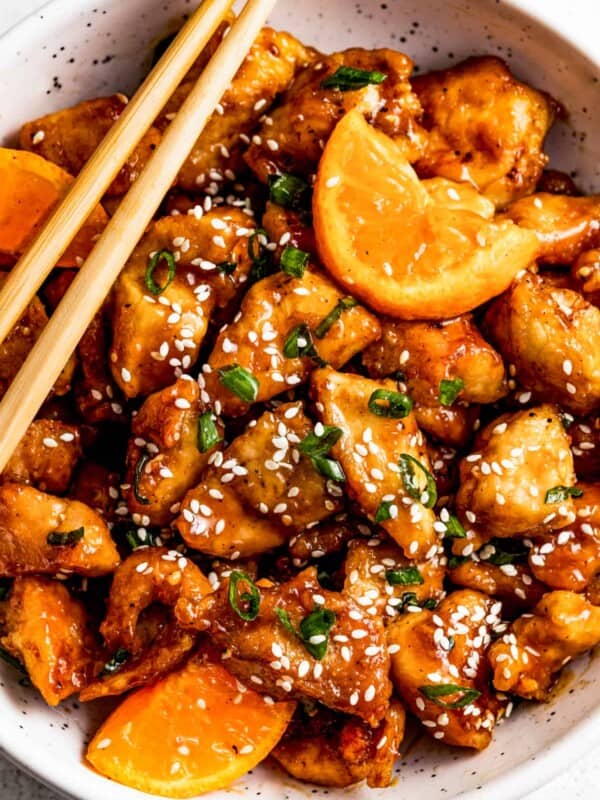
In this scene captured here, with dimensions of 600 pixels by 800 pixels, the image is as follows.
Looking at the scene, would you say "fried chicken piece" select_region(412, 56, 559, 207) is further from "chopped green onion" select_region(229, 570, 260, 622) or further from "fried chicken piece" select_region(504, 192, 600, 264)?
"chopped green onion" select_region(229, 570, 260, 622)

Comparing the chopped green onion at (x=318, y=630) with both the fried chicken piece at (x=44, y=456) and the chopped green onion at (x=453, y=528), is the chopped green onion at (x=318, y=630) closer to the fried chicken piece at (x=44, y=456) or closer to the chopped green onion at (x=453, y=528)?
the chopped green onion at (x=453, y=528)

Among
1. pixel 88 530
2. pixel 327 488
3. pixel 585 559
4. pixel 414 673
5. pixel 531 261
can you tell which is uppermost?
pixel 531 261

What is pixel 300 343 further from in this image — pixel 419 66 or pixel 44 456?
pixel 419 66

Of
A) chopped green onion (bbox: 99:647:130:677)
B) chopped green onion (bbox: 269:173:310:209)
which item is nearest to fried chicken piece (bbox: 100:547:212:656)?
chopped green onion (bbox: 99:647:130:677)

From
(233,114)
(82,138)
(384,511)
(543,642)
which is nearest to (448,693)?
(543,642)

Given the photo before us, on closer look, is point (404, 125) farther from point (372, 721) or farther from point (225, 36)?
point (372, 721)

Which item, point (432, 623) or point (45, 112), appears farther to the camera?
point (45, 112)

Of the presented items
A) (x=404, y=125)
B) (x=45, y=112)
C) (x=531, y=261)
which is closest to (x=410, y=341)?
(x=531, y=261)
